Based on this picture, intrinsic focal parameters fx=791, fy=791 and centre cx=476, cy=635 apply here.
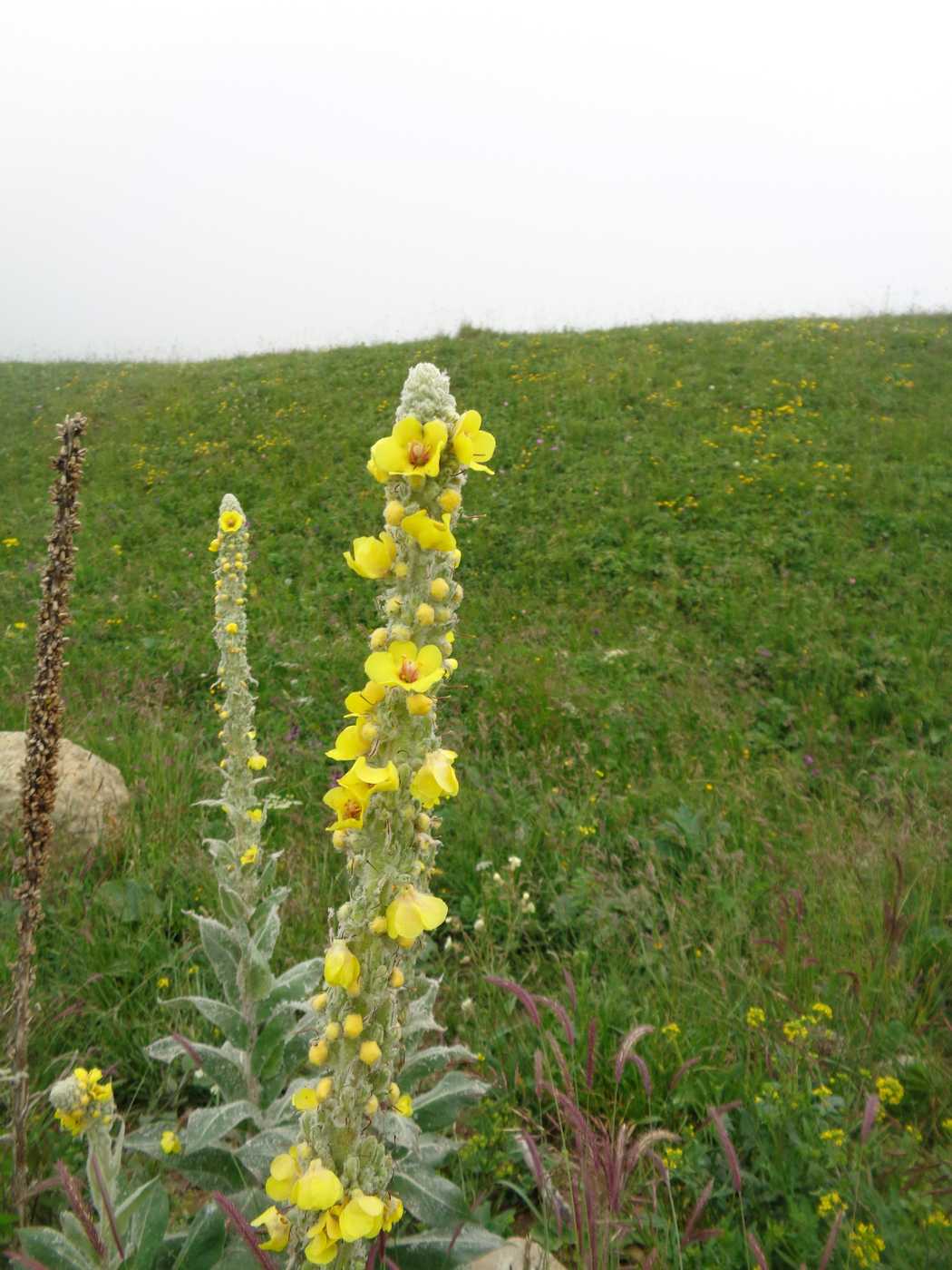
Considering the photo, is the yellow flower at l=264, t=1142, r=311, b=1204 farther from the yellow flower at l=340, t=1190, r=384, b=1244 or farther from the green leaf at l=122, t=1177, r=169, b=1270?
the green leaf at l=122, t=1177, r=169, b=1270

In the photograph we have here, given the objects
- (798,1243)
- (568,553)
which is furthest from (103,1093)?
(568,553)

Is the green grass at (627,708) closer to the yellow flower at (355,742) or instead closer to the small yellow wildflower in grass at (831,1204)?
the small yellow wildflower in grass at (831,1204)

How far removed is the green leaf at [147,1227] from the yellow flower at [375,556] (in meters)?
1.40

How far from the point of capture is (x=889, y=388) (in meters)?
13.4

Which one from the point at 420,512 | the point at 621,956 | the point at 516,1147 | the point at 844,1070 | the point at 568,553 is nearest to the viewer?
the point at 420,512

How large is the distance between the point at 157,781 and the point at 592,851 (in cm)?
266

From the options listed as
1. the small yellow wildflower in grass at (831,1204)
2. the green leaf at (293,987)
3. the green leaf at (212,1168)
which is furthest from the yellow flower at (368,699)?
the small yellow wildflower in grass at (831,1204)

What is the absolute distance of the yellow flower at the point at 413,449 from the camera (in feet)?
3.94

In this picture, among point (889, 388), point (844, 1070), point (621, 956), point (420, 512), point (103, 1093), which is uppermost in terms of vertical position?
point (889, 388)

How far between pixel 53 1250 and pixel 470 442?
73.9 inches

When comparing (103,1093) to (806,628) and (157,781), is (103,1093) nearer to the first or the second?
(157,781)

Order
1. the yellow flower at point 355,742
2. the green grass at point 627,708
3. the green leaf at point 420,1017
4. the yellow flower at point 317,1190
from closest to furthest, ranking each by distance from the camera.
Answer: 1. the yellow flower at point 317,1190
2. the yellow flower at point 355,742
3. the green leaf at point 420,1017
4. the green grass at point 627,708

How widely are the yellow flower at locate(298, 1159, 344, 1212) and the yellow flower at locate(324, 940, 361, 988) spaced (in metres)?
0.26

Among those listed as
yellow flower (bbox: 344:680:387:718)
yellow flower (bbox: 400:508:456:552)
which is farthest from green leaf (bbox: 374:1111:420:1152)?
yellow flower (bbox: 400:508:456:552)
